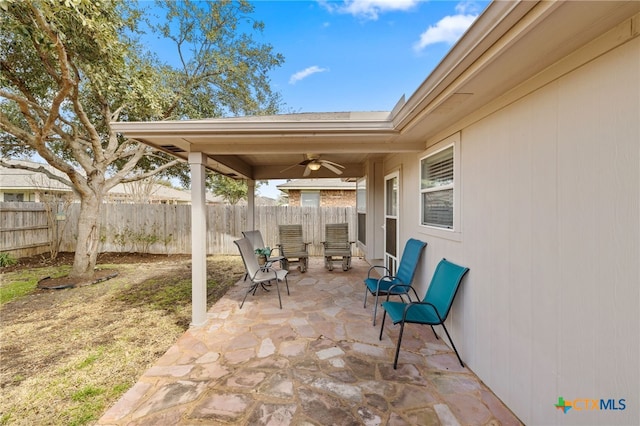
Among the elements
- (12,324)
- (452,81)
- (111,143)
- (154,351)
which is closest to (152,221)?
(111,143)

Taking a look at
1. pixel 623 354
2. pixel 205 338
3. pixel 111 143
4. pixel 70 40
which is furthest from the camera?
pixel 111 143

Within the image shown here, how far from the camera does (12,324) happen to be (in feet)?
11.9

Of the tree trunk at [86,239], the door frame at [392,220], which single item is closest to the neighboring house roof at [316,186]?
the door frame at [392,220]

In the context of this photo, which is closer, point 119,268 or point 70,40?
point 70,40

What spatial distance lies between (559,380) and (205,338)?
329 cm

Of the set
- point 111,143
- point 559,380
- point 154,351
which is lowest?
point 154,351

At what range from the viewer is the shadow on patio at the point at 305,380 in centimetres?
196

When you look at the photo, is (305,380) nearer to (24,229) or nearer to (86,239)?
(86,239)

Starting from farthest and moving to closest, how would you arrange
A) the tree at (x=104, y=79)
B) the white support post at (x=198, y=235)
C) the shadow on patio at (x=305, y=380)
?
the tree at (x=104, y=79)
the white support post at (x=198, y=235)
the shadow on patio at (x=305, y=380)

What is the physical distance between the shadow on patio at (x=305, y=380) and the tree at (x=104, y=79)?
13.5 feet

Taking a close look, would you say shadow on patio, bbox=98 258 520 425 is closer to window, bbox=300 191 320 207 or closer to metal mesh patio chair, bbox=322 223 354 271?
metal mesh patio chair, bbox=322 223 354 271

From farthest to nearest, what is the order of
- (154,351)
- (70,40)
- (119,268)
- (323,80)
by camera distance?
(323,80), (119,268), (70,40), (154,351)

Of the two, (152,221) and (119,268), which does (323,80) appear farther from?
(119,268)

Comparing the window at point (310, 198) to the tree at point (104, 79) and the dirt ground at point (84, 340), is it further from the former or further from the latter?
the dirt ground at point (84, 340)
